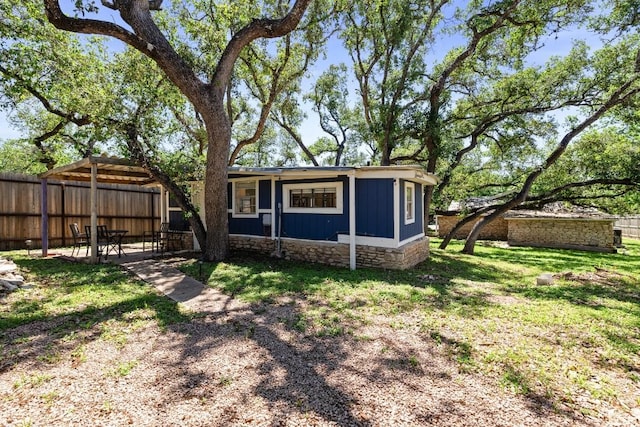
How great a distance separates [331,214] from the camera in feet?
27.8

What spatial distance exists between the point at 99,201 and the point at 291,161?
12406 mm

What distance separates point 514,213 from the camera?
16875 mm

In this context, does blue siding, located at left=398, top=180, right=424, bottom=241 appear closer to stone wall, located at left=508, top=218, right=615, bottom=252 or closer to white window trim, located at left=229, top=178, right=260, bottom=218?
white window trim, located at left=229, top=178, right=260, bottom=218

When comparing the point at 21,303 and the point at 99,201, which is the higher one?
the point at 99,201

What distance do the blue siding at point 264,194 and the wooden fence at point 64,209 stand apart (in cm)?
667

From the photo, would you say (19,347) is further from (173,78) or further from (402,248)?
(402,248)

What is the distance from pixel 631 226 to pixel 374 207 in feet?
77.1

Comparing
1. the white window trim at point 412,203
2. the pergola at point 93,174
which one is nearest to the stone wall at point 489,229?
the white window trim at point 412,203

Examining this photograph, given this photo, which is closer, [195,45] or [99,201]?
[195,45]

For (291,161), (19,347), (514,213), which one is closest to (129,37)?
(19,347)

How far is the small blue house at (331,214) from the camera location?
788 centimetres

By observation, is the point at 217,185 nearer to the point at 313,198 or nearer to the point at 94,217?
the point at 313,198

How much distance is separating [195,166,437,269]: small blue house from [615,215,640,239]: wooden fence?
19.9m

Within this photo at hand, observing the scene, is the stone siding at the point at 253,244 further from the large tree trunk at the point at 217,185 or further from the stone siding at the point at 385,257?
the stone siding at the point at 385,257
